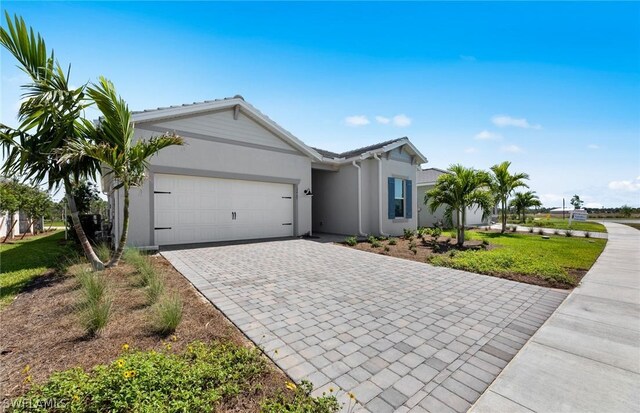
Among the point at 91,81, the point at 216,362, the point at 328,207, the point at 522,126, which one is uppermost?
the point at 522,126

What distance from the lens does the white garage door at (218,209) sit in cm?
916

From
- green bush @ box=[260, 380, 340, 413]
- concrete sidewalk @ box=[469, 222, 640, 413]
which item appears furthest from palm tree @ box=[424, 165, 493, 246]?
green bush @ box=[260, 380, 340, 413]

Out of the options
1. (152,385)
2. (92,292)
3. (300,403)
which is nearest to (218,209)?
(92,292)

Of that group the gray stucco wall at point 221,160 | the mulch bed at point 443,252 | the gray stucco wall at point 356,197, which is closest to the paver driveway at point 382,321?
the mulch bed at point 443,252

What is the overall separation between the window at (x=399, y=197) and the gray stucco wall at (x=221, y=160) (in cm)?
476

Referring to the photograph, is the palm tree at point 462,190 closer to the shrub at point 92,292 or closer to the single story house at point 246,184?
the single story house at point 246,184

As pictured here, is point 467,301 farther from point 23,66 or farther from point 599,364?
point 23,66

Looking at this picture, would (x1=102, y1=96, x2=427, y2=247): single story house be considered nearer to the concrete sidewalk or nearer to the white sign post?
the concrete sidewalk

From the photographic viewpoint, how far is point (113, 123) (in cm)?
586

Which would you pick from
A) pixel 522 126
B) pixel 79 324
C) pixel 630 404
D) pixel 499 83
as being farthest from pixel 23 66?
pixel 522 126

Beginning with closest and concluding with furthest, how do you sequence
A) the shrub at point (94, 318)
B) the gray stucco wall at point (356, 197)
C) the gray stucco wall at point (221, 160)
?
the shrub at point (94, 318), the gray stucco wall at point (221, 160), the gray stucco wall at point (356, 197)

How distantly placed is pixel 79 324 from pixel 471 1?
1110 centimetres

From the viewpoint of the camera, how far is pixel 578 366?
2758 millimetres

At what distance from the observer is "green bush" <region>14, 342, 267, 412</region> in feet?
6.16
